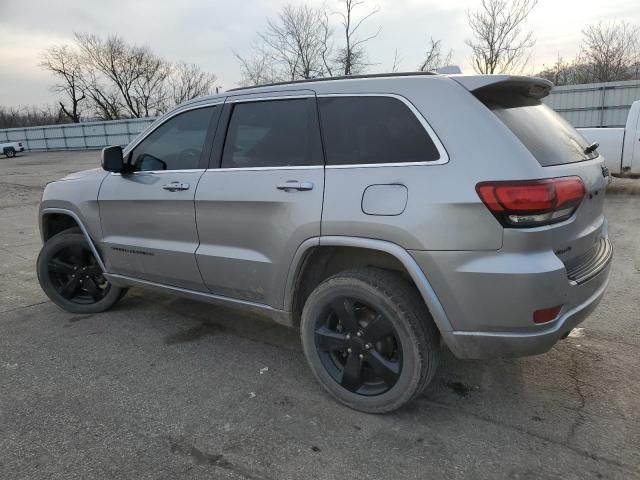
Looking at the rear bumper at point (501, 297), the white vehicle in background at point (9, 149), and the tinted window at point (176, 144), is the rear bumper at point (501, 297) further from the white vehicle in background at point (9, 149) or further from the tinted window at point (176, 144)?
the white vehicle in background at point (9, 149)

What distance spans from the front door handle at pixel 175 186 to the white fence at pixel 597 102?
63.3 ft

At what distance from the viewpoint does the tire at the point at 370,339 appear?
8.75 ft

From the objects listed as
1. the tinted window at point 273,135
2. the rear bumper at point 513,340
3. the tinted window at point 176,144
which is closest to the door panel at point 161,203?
the tinted window at point 176,144

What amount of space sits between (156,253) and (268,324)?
1.13m

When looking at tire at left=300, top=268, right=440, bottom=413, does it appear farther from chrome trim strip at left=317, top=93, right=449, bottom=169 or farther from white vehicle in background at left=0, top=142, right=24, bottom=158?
white vehicle in background at left=0, top=142, right=24, bottom=158

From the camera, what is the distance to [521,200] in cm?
232

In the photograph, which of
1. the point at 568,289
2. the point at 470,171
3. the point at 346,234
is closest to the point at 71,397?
the point at 346,234

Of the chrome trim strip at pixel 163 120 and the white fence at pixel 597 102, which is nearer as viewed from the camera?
the chrome trim strip at pixel 163 120

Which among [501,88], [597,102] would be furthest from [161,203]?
[597,102]

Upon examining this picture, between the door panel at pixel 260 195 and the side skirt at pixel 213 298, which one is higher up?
the door panel at pixel 260 195

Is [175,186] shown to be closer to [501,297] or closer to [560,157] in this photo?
[501,297]

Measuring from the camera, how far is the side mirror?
12.6ft

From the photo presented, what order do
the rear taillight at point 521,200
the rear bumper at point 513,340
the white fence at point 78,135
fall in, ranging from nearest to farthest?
the rear taillight at point 521,200
the rear bumper at point 513,340
the white fence at point 78,135

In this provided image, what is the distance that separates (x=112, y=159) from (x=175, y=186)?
668 millimetres
